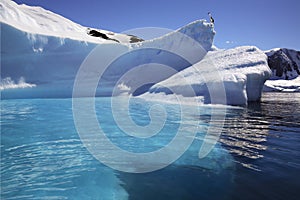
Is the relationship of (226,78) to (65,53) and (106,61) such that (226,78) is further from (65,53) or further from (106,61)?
(65,53)

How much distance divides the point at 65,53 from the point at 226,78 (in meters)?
12.0

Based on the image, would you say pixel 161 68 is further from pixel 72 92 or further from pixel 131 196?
pixel 131 196

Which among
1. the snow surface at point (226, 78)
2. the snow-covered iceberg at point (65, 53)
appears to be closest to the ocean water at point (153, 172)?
the snow surface at point (226, 78)

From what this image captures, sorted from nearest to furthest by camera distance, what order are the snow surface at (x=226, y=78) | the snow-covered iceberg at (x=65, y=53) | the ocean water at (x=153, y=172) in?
the ocean water at (x=153, y=172), the snow surface at (x=226, y=78), the snow-covered iceberg at (x=65, y=53)

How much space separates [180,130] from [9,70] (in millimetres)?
13693

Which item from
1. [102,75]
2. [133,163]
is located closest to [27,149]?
[133,163]

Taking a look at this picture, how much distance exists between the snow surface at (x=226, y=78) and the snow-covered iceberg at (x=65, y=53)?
8.23ft

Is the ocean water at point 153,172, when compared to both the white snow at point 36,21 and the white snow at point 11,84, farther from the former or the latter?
the white snow at point 36,21

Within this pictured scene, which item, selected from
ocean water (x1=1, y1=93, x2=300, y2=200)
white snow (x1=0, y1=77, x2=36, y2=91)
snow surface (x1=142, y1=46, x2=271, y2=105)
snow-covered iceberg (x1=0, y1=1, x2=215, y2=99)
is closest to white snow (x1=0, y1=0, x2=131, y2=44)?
snow-covered iceberg (x1=0, y1=1, x2=215, y2=99)

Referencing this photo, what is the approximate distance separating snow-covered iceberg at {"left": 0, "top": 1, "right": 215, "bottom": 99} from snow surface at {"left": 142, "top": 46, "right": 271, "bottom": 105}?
251cm

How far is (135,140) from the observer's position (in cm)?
514

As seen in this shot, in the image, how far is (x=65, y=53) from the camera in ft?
55.1

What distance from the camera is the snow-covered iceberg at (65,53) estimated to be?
591 inches

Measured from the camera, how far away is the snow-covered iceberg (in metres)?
15.0
